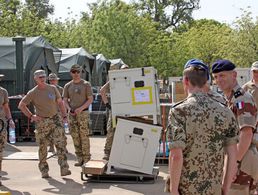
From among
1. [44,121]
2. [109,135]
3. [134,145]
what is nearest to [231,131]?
[134,145]

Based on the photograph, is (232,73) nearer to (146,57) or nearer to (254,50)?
(254,50)

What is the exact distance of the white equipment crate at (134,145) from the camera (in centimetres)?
873

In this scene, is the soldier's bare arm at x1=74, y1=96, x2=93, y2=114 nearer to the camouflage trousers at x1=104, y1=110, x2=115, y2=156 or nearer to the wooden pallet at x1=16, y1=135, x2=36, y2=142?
the camouflage trousers at x1=104, y1=110, x2=115, y2=156

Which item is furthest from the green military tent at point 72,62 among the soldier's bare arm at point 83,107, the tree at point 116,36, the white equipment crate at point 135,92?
the tree at point 116,36

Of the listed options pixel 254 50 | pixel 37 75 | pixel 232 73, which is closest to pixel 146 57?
pixel 254 50

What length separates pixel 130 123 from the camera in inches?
343

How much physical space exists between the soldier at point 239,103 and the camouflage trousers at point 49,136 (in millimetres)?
5349

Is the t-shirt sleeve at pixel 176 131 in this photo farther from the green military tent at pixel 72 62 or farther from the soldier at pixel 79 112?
the green military tent at pixel 72 62

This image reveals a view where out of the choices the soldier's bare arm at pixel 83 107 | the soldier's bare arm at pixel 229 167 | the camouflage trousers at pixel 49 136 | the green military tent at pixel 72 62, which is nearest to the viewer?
the soldier's bare arm at pixel 229 167

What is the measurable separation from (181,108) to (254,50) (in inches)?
1263

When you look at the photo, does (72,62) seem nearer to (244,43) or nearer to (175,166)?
(244,43)

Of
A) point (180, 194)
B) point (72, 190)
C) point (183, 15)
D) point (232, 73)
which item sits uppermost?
point (183, 15)

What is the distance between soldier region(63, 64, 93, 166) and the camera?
10.8 metres

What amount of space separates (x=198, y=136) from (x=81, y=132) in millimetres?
7116
